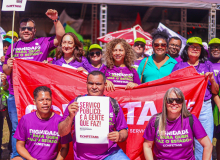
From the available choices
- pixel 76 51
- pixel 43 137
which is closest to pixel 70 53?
pixel 76 51

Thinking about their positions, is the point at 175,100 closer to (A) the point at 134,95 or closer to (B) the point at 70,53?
(A) the point at 134,95

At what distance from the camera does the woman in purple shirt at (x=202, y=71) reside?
13.3 ft

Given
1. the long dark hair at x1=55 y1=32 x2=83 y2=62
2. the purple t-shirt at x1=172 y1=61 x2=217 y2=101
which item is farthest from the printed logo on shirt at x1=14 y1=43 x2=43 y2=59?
the purple t-shirt at x1=172 y1=61 x2=217 y2=101

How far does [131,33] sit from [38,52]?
7001 mm

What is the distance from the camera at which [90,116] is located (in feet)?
10.1

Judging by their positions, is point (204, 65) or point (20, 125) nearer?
point (20, 125)

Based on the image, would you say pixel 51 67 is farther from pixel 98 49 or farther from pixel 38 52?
pixel 98 49

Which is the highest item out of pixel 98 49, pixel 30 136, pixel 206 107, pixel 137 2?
pixel 137 2

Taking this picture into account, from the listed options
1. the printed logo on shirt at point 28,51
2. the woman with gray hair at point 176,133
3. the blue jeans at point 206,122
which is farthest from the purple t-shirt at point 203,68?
the printed logo on shirt at point 28,51

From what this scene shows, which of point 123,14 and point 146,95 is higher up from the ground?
point 123,14

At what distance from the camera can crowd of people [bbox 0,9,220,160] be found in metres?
3.26

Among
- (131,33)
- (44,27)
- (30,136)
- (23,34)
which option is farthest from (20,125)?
(44,27)

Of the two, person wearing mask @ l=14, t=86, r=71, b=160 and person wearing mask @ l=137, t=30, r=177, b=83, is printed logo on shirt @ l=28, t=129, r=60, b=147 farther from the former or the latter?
person wearing mask @ l=137, t=30, r=177, b=83

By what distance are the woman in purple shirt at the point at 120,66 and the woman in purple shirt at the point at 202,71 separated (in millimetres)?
722
